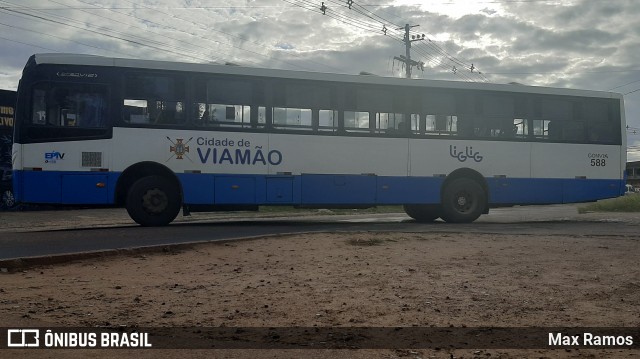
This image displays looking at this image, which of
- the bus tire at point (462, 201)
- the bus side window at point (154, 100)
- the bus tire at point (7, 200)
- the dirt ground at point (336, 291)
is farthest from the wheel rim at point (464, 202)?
the bus tire at point (7, 200)

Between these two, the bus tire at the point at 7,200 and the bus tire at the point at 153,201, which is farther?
the bus tire at the point at 7,200

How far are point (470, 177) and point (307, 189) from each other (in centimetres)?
436

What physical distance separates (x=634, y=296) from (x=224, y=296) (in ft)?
13.3

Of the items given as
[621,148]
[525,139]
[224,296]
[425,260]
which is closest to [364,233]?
[425,260]

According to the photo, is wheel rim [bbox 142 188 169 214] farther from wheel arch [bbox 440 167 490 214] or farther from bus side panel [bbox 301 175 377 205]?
wheel arch [bbox 440 167 490 214]

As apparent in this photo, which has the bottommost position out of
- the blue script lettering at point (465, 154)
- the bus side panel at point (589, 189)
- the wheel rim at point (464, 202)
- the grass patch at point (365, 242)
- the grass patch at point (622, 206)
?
the grass patch at point (622, 206)

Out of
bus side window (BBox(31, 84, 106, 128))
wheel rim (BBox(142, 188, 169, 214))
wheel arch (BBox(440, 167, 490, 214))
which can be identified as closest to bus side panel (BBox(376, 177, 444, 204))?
wheel arch (BBox(440, 167, 490, 214))

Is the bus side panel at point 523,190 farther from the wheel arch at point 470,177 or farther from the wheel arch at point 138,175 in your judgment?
the wheel arch at point 138,175

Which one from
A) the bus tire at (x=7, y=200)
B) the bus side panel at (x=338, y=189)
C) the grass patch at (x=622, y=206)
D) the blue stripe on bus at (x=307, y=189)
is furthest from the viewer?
the bus tire at (x=7, y=200)

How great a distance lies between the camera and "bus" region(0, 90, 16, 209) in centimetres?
Answer: 2288

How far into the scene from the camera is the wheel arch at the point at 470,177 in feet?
47.1

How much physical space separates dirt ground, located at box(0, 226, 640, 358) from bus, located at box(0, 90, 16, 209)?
59.1 ft

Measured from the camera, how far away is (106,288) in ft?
19.2

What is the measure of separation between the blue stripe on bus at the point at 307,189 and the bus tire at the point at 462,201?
0.94 feet
